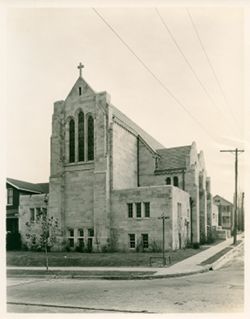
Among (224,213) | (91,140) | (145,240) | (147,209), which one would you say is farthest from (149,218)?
(224,213)

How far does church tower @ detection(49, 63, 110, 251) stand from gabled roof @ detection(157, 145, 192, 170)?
33.1ft

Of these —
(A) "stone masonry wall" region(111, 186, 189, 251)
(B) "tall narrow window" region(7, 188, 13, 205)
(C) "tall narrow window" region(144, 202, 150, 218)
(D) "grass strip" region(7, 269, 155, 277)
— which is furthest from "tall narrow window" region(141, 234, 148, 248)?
(B) "tall narrow window" region(7, 188, 13, 205)

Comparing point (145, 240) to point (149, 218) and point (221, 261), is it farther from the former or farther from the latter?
point (221, 261)

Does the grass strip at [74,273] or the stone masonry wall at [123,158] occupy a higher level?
the stone masonry wall at [123,158]

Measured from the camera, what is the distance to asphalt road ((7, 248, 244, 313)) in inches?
511

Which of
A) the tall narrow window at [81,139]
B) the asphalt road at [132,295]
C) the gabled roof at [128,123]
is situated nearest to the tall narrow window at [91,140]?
the tall narrow window at [81,139]

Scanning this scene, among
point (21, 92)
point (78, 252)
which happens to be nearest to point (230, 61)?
point (21, 92)

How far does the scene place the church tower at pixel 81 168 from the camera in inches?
1407

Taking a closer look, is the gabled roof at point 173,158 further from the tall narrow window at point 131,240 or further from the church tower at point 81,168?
the tall narrow window at point 131,240

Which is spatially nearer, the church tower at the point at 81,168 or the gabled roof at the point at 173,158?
the church tower at the point at 81,168

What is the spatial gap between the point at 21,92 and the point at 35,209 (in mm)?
26622

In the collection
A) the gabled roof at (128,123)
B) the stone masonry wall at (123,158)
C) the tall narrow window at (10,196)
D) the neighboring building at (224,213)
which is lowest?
the neighboring building at (224,213)

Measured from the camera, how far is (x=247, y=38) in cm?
1318

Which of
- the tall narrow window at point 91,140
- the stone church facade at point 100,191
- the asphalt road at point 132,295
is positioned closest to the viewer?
the asphalt road at point 132,295
